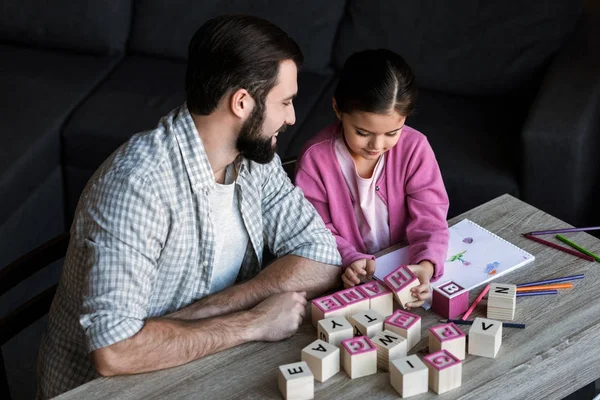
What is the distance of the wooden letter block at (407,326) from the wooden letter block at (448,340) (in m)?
0.04

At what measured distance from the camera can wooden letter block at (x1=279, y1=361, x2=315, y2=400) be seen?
1503 millimetres

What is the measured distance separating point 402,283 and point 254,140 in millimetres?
435

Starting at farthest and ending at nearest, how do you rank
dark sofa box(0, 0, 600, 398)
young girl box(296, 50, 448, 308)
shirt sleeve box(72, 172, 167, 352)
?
dark sofa box(0, 0, 600, 398) → young girl box(296, 50, 448, 308) → shirt sleeve box(72, 172, 167, 352)

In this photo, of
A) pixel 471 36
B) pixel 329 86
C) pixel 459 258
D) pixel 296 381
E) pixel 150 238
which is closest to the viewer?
pixel 296 381

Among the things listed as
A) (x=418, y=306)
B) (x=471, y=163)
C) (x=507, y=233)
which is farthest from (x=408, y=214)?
(x=471, y=163)

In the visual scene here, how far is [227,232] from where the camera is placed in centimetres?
196

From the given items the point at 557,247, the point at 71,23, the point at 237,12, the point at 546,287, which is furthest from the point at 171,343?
the point at 71,23

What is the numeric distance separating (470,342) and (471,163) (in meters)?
1.34

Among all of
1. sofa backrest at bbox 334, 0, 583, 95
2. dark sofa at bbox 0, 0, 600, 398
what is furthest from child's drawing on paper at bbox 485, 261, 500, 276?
sofa backrest at bbox 334, 0, 583, 95

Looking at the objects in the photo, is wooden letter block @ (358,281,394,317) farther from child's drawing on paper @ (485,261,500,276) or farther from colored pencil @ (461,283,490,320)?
child's drawing on paper @ (485,261,500,276)

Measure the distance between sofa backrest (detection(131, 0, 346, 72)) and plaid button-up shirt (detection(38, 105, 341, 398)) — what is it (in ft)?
4.97

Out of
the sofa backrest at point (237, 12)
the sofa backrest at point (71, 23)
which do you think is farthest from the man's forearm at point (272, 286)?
the sofa backrest at point (71, 23)

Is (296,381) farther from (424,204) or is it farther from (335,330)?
(424,204)

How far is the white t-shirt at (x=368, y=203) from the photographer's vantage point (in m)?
2.10
